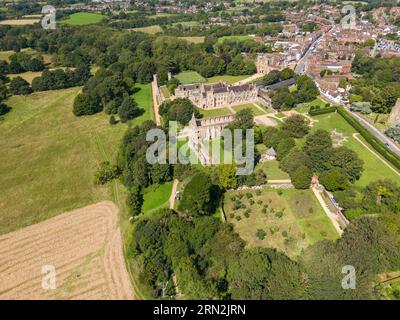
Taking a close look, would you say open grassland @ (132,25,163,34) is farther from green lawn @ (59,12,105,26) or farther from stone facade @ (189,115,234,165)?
stone facade @ (189,115,234,165)

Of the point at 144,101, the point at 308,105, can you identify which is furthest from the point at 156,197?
the point at 308,105

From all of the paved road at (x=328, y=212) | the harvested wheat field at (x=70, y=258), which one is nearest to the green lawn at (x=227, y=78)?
the paved road at (x=328, y=212)

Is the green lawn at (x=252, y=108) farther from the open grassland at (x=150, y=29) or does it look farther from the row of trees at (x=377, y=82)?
the open grassland at (x=150, y=29)

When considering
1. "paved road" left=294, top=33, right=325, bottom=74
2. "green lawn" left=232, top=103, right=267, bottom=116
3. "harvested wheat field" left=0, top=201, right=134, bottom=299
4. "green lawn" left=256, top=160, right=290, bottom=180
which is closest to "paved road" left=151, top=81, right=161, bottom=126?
"green lawn" left=232, top=103, right=267, bottom=116

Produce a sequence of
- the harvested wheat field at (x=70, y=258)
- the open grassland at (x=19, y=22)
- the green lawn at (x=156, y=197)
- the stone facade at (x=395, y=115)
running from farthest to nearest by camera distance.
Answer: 1. the open grassland at (x=19, y=22)
2. the stone facade at (x=395, y=115)
3. the green lawn at (x=156, y=197)
4. the harvested wheat field at (x=70, y=258)

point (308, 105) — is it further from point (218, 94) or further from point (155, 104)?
point (155, 104)
